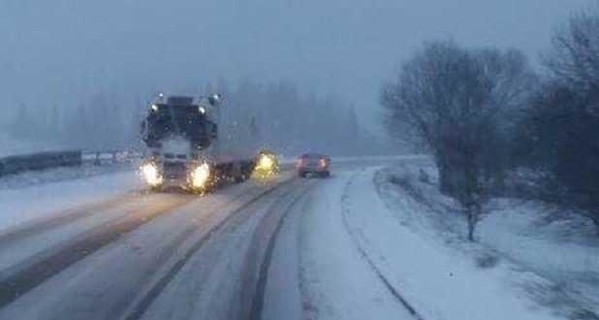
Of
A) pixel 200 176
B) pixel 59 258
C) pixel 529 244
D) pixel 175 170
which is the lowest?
pixel 529 244

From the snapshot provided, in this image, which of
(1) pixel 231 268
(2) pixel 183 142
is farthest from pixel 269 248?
(2) pixel 183 142

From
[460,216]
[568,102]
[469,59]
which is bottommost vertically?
[460,216]

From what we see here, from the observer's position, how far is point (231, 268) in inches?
716

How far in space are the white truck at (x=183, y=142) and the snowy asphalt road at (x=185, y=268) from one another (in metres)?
10.2

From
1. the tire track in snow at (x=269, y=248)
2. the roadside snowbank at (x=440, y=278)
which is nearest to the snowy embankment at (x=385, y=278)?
the roadside snowbank at (x=440, y=278)

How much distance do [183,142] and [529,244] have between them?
13.6 metres

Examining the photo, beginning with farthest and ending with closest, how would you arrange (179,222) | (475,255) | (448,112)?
(448,112) < (179,222) < (475,255)

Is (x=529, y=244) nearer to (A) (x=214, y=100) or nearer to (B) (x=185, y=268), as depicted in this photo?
(A) (x=214, y=100)

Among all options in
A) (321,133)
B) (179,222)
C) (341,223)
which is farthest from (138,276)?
(321,133)

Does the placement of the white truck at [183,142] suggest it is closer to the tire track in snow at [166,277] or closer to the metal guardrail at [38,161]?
the metal guardrail at [38,161]

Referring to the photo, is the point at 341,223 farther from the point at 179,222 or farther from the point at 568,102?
the point at 568,102

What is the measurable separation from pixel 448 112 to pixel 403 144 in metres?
17.3

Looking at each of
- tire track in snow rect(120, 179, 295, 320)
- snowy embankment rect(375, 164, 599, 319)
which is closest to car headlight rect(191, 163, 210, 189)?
snowy embankment rect(375, 164, 599, 319)

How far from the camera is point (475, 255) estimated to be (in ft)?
67.6
